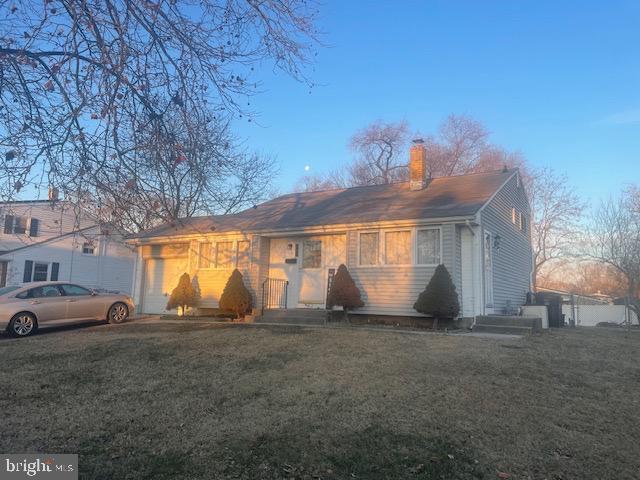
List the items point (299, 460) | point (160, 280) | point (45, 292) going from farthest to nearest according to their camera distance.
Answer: point (160, 280)
point (45, 292)
point (299, 460)

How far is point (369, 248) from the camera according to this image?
13.5m

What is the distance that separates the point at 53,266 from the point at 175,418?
24.8 meters

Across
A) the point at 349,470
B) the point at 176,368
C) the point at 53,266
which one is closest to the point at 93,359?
the point at 176,368

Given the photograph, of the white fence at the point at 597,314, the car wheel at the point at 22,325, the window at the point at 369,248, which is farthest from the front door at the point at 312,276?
the white fence at the point at 597,314

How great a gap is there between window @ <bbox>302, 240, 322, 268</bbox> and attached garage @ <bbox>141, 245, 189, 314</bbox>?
510 cm

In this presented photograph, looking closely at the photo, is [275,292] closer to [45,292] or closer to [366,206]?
[366,206]

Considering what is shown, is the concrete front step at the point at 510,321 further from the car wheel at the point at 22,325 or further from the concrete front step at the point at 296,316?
the car wheel at the point at 22,325

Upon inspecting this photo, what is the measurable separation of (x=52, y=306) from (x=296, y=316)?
640 centimetres

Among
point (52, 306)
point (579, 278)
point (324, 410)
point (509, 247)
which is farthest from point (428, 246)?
point (579, 278)

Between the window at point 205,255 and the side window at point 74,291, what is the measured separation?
4.11 m

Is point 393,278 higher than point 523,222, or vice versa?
point 523,222

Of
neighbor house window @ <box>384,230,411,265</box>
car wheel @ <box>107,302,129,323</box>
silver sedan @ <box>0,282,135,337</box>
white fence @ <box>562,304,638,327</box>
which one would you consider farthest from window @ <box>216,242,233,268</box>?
white fence @ <box>562,304,638,327</box>

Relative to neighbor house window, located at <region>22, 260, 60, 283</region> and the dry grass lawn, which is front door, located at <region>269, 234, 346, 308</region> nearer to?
the dry grass lawn

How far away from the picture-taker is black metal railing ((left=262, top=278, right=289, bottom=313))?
49.3 feet
